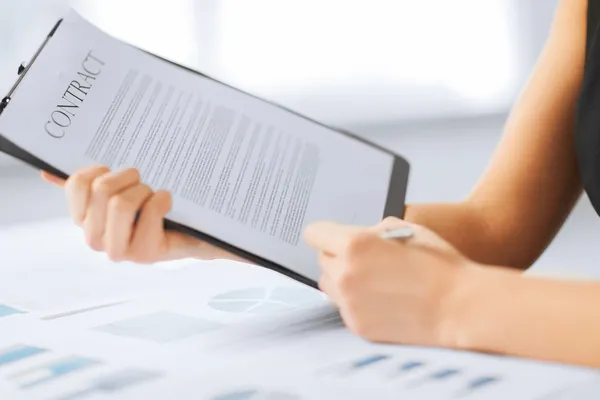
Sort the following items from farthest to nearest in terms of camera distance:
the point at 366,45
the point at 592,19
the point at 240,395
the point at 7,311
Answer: the point at 366,45
the point at 592,19
the point at 7,311
the point at 240,395

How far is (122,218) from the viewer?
1.94 feet

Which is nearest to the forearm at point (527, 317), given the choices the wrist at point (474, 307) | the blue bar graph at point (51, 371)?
the wrist at point (474, 307)

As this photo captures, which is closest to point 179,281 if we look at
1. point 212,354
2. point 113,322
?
point 113,322

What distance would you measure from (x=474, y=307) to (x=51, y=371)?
273mm

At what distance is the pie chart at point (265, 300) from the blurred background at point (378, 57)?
2.42 ft

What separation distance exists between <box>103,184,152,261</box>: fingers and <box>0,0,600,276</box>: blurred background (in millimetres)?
877

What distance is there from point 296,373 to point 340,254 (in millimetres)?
91

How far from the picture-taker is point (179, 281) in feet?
2.54

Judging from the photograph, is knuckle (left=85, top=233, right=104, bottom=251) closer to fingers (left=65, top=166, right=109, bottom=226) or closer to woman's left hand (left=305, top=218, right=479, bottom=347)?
fingers (left=65, top=166, right=109, bottom=226)

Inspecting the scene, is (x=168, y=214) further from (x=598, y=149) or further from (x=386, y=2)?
(x=386, y=2)

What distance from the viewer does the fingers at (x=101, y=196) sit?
1.87 ft

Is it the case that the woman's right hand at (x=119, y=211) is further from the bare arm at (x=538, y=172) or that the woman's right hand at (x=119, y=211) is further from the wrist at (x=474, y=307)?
the bare arm at (x=538, y=172)

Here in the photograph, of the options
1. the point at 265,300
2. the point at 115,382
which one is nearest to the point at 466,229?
the point at 265,300

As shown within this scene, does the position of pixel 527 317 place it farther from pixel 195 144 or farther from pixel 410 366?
pixel 195 144
